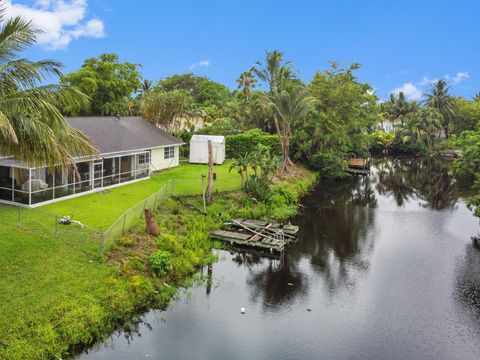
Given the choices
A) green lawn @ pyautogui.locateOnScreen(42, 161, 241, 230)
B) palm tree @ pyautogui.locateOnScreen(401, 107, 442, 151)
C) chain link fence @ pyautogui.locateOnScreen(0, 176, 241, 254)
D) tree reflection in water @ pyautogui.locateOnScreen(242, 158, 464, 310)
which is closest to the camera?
chain link fence @ pyautogui.locateOnScreen(0, 176, 241, 254)

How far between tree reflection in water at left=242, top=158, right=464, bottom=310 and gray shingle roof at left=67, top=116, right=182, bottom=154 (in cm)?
1284

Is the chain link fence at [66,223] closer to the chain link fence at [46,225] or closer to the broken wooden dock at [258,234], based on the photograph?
the chain link fence at [46,225]

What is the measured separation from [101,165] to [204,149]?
555 inches

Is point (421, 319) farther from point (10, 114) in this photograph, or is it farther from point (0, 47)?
point (0, 47)

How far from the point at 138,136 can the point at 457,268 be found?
77.4 ft

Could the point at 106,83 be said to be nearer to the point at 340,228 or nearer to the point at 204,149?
the point at 204,149

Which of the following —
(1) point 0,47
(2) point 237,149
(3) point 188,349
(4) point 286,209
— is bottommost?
(3) point 188,349

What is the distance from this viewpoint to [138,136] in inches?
1323

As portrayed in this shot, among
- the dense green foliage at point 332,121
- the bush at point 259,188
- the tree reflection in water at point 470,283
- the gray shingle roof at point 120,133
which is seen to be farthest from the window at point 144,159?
the tree reflection in water at point 470,283

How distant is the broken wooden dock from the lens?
910 inches

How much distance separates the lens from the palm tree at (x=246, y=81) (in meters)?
54.7

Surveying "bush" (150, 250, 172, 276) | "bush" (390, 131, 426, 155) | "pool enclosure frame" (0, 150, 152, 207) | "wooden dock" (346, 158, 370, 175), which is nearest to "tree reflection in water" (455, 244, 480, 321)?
"bush" (150, 250, 172, 276)

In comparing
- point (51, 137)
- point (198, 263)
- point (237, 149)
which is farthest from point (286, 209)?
point (51, 137)

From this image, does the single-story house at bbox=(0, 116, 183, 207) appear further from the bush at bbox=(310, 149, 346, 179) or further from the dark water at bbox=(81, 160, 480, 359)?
the bush at bbox=(310, 149, 346, 179)
